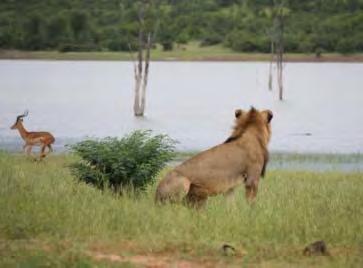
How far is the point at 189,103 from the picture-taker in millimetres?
61188

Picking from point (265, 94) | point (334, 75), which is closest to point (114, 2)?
point (334, 75)

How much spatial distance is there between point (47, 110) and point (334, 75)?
56179 millimetres

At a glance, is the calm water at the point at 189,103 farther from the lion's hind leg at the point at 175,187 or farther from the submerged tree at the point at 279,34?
the lion's hind leg at the point at 175,187

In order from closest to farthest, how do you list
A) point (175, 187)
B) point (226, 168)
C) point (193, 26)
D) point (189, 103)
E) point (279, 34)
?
point (175, 187) < point (226, 168) < point (189, 103) < point (279, 34) < point (193, 26)

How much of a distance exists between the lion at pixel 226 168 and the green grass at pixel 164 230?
0.19m

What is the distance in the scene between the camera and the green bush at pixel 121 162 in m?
12.6

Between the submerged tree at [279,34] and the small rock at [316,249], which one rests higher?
the submerged tree at [279,34]

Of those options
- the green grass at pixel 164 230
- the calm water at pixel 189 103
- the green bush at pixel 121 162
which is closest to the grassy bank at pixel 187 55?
the calm water at pixel 189 103

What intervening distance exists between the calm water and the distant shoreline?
1.44 metres

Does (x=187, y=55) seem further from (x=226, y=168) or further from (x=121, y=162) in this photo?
(x=226, y=168)

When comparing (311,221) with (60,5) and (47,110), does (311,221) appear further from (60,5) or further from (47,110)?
(60,5)

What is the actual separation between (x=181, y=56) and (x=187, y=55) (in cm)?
292

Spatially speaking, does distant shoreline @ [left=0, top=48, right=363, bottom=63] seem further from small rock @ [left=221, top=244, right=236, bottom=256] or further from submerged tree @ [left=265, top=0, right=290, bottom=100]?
small rock @ [left=221, top=244, right=236, bottom=256]

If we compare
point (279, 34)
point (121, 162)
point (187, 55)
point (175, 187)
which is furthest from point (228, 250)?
point (187, 55)
